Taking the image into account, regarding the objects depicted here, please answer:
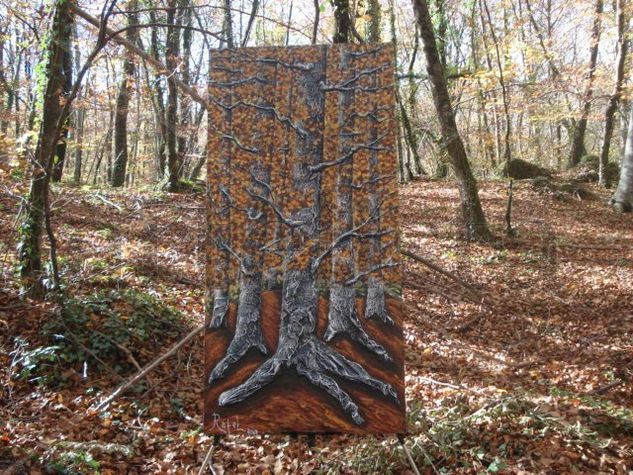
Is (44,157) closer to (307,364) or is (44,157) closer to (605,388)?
(307,364)

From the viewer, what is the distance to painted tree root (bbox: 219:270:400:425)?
9.19 feet

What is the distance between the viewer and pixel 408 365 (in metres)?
5.92

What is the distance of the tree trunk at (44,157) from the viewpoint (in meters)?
5.16

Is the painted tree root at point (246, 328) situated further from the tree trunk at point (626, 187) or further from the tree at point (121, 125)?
the tree trunk at point (626, 187)

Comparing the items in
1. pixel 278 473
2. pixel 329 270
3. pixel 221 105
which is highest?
pixel 221 105

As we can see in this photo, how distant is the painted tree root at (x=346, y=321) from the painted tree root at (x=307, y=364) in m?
0.10

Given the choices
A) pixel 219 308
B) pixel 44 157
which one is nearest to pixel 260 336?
pixel 219 308

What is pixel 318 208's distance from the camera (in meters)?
2.88

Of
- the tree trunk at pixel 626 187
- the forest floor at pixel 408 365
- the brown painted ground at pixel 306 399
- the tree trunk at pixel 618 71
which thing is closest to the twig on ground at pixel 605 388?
the forest floor at pixel 408 365

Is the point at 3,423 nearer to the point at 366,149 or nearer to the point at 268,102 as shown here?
Answer: the point at 268,102

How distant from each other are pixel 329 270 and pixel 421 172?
18.1 metres

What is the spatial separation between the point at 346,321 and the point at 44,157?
412 cm

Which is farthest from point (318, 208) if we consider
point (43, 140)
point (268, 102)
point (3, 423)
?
point (43, 140)

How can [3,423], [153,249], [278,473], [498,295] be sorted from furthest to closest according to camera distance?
[153,249] → [498,295] → [3,423] → [278,473]
